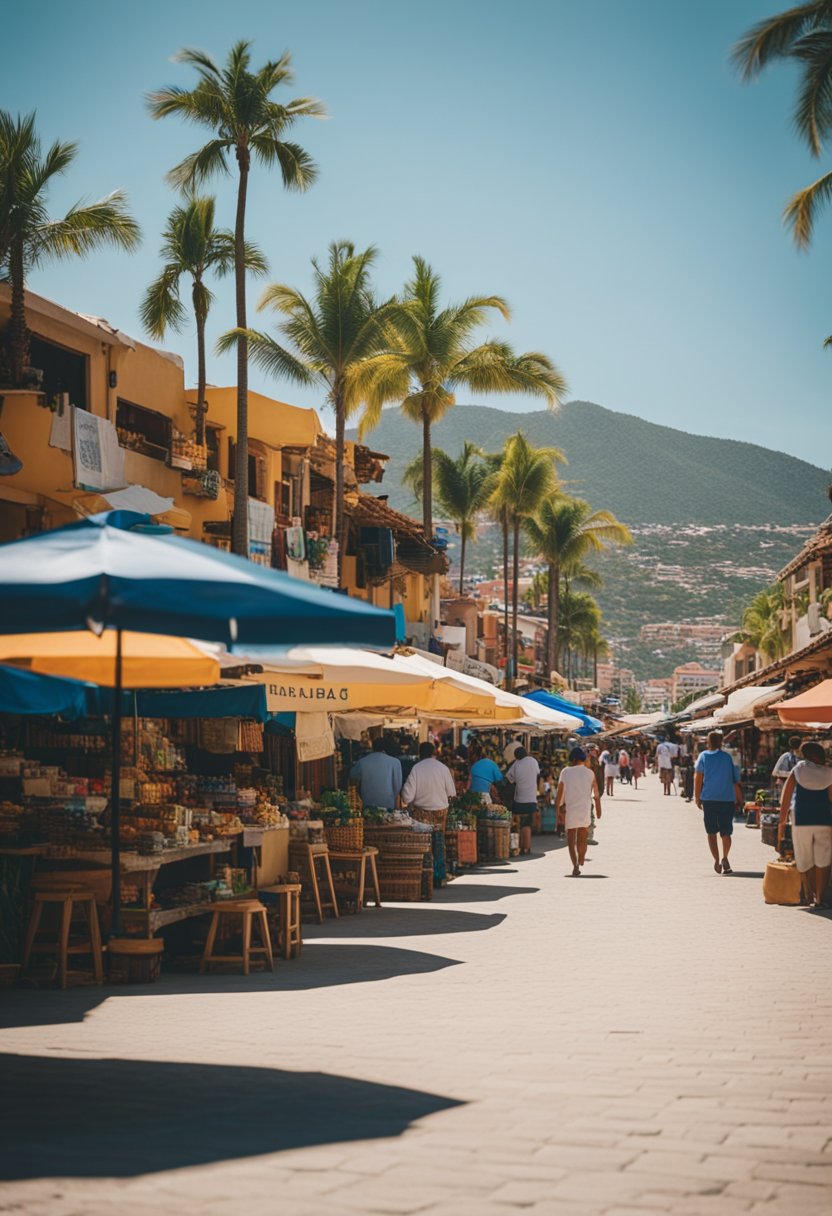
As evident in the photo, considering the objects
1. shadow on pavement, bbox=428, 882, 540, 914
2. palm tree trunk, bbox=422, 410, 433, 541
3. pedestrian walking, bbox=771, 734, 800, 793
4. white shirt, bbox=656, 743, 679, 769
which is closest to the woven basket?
shadow on pavement, bbox=428, 882, 540, 914

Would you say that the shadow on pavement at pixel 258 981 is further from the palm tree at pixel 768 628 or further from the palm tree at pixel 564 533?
the palm tree at pixel 564 533

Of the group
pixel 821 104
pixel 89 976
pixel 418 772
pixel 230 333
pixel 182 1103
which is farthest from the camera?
pixel 230 333

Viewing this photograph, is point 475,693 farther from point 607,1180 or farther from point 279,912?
point 607,1180

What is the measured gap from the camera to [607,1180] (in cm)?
538

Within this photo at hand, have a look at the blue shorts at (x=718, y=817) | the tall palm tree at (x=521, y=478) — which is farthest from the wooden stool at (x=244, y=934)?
the tall palm tree at (x=521, y=478)

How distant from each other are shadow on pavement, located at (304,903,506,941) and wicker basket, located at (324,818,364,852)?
2.41ft

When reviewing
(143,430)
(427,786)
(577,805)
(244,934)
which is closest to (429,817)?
(427,786)

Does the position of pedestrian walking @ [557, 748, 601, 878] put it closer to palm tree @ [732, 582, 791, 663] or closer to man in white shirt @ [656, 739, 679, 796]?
man in white shirt @ [656, 739, 679, 796]

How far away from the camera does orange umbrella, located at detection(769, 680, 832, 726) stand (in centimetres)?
1802

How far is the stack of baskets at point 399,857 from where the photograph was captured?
1733cm

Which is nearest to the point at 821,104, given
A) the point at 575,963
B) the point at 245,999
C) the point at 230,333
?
the point at 230,333

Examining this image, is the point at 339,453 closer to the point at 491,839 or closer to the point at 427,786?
the point at 491,839

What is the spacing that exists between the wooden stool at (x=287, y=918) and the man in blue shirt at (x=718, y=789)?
8.57m

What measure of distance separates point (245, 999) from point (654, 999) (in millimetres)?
2783
